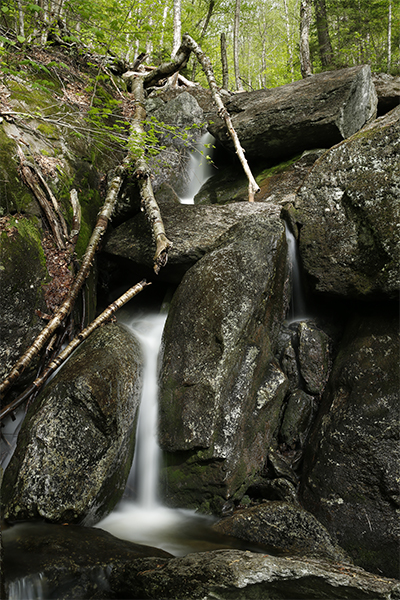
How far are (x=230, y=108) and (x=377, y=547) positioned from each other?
11.0 meters

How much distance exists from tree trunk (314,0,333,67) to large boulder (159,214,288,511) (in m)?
13.0

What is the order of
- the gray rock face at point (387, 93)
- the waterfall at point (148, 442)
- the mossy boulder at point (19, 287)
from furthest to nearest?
the gray rock face at point (387, 93), the waterfall at point (148, 442), the mossy boulder at point (19, 287)

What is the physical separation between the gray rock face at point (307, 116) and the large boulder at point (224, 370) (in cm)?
460

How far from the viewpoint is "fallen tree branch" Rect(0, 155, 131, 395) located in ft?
15.1

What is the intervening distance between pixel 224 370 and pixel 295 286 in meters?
2.22

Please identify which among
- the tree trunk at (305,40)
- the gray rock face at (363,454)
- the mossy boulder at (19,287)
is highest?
the tree trunk at (305,40)

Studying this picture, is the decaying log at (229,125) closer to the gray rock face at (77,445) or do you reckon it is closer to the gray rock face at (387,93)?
the gray rock face at (387,93)

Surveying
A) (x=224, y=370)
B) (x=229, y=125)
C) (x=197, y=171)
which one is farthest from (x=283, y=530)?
(x=197, y=171)

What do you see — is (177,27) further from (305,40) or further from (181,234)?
(181,234)

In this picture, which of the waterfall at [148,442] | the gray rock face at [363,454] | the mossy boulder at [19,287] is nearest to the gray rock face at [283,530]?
the gray rock face at [363,454]

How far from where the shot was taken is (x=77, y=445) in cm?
404

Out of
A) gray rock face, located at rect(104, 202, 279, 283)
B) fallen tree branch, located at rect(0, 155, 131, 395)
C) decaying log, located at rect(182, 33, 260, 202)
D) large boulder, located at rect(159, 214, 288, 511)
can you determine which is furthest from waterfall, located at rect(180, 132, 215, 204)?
large boulder, located at rect(159, 214, 288, 511)

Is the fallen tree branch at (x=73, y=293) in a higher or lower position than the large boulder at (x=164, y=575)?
higher

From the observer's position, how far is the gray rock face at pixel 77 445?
3.74 meters
